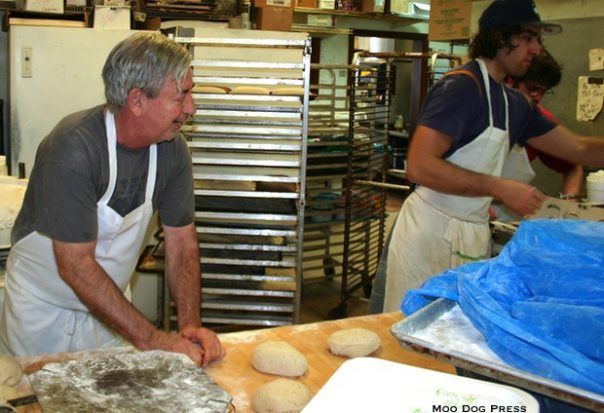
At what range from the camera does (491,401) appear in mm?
859

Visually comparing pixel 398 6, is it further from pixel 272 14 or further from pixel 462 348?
pixel 462 348

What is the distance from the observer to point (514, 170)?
10.5 feet

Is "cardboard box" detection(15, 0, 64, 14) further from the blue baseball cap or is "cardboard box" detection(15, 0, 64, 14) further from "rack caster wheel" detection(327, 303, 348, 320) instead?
"rack caster wheel" detection(327, 303, 348, 320)

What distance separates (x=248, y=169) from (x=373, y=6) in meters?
4.50

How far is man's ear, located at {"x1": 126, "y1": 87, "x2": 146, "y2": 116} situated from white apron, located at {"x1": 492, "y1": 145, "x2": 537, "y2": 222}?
1.90 meters

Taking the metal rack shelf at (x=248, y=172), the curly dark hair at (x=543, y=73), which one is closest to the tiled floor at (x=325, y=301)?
the metal rack shelf at (x=248, y=172)

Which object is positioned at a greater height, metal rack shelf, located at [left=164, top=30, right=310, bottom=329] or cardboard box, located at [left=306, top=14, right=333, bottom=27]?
cardboard box, located at [left=306, top=14, right=333, bottom=27]

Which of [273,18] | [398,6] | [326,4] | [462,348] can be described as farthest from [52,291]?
[398,6]

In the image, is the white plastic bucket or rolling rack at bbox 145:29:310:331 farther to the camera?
rolling rack at bbox 145:29:310:331

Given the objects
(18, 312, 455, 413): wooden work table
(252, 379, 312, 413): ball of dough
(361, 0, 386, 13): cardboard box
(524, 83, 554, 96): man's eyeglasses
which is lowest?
(18, 312, 455, 413): wooden work table

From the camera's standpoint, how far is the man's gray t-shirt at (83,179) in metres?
1.70

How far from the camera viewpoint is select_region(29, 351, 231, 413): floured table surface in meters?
1.21

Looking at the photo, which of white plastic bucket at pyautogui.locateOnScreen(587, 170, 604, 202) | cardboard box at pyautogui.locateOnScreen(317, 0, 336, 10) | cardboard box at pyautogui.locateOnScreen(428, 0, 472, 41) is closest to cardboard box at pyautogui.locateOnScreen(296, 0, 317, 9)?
cardboard box at pyautogui.locateOnScreen(317, 0, 336, 10)

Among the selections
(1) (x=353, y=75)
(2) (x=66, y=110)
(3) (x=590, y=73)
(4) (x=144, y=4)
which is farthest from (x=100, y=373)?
(3) (x=590, y=73)
